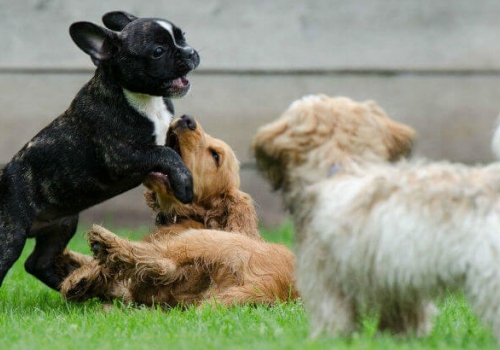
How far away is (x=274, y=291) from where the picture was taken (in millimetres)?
5535

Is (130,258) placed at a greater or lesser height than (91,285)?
greater

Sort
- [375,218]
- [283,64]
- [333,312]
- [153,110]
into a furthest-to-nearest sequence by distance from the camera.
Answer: [283,64]
[153,110]
[333,312]
[375,218]

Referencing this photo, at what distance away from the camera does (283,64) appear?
10258 mm

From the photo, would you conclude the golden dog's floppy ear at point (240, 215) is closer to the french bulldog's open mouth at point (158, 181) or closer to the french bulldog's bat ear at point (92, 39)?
the french bulldog's open mouth at point (158, 181)

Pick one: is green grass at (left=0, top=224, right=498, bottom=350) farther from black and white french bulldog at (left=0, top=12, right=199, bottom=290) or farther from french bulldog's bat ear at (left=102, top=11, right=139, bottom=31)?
french bulldog's bat ear at (left=102, top=11, right=139, bottom=31)

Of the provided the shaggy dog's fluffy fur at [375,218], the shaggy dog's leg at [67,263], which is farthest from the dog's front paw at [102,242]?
the shaggy dog's fluffy fur at [375,218]

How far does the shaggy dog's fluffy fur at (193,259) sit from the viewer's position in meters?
5.57

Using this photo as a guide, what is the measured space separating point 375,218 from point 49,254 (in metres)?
3.29

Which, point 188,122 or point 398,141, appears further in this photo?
point 188,122

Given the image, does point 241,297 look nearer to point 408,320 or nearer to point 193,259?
point 193,259

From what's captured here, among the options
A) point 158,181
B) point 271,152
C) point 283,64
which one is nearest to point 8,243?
point 158,181

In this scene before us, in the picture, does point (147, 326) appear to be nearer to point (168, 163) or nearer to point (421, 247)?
point (168, 163)

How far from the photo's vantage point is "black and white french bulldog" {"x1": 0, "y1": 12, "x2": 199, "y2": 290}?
580 cm

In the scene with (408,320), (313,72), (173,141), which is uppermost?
(173,141)
